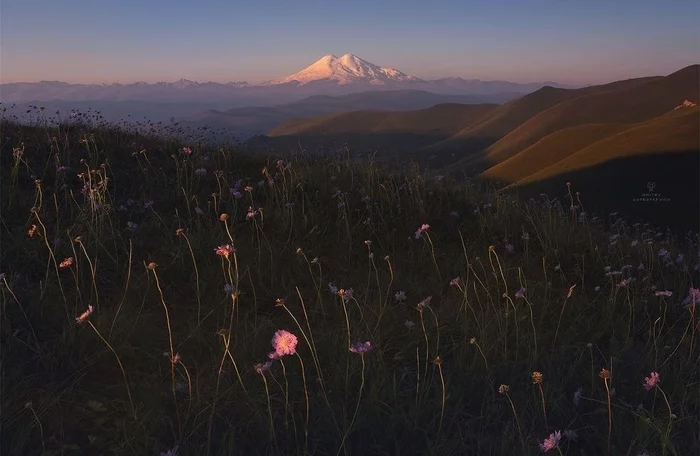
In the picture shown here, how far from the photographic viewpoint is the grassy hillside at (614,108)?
94.8 metres

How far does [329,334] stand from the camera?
9.59 feet

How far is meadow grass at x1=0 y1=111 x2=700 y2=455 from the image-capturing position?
88.0 inches

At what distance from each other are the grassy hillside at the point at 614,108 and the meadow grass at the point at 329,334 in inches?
3458

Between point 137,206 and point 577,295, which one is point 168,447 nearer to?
point 577,295

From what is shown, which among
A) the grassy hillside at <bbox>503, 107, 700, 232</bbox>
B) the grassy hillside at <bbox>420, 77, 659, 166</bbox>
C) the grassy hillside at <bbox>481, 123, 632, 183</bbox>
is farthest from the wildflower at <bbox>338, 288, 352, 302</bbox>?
the grassy hillside at <bbox>420, 77, 659, 166</bbox>

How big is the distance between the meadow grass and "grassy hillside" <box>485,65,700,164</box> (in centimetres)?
A: 8782

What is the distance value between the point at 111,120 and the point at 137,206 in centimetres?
371

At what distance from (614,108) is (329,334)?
4466 inches

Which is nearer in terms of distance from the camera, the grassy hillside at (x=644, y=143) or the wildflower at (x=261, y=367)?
the wildflower at (x=261, y=367)

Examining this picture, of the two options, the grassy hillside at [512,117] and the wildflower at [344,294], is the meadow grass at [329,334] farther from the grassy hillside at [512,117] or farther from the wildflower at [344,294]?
the grassy hillside at [512,117]

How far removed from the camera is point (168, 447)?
2.17m

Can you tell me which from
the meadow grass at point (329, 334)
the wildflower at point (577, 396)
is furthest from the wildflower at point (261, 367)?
the wildflower at point (577, 396)

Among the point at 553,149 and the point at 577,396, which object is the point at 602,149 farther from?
the point at 577,396

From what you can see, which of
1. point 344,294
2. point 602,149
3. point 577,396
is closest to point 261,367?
A: point 344,294
